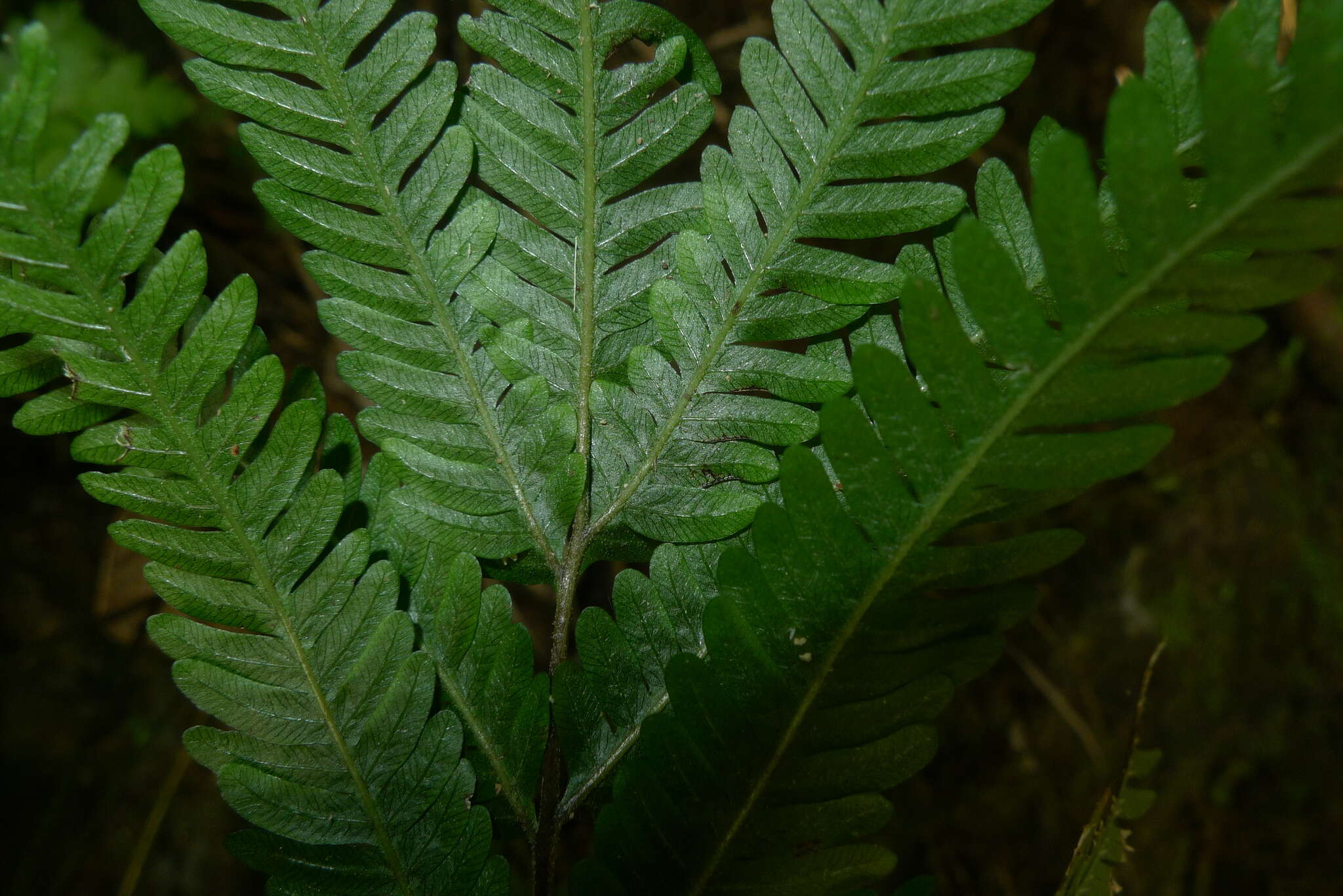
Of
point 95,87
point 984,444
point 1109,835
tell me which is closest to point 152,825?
point 95,87

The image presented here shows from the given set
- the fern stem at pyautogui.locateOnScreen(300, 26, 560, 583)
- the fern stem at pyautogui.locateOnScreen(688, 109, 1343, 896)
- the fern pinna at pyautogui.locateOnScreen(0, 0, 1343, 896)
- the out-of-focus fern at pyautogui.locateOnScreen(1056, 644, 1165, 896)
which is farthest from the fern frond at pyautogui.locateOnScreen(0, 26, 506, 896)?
the out-of-focus fern at pyautogui.locateOnScreen(1056, 644, 1165, 896)

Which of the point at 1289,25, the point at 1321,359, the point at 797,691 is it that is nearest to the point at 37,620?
the point at 797,691

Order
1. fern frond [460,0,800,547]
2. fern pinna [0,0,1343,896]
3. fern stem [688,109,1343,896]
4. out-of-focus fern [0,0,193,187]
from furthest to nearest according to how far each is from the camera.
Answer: out-of-focus fern [0,0,193,187], fern frond [460,0,800,547], fern pinna [0,0,1343,896], fern stem [688,109,1343,896]

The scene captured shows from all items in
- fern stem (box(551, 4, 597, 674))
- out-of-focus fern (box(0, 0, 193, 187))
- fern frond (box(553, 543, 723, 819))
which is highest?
out-of-focus fern (box(0, 0, 193, 187))

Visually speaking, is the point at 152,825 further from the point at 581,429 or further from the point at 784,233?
the point at 784,233

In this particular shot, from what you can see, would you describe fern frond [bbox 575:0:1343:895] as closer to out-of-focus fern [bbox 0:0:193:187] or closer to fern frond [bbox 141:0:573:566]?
fern frond [bbox 141:0:573:566]

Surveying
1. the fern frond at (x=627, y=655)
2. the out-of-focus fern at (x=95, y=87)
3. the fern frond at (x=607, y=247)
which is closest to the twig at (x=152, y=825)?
the out-of-focus fern at (x=95, y=87)

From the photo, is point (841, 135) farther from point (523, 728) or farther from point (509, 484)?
point (523, 728)
